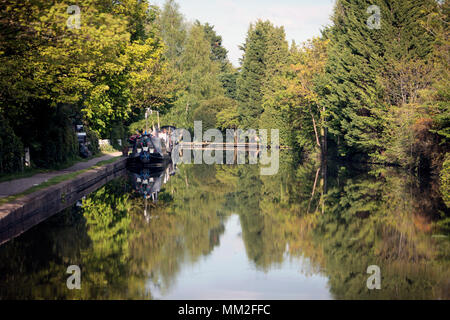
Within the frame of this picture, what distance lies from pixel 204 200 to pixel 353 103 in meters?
20.6

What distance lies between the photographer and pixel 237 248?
10.9 meters

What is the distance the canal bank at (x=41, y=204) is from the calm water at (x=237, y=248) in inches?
19.1

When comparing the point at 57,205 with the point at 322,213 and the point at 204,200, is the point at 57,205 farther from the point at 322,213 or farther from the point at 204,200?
the point at 322,213

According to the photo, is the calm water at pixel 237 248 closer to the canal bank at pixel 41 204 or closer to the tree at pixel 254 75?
the canal bank at pixel 41 204

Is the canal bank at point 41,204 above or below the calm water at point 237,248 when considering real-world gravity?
above

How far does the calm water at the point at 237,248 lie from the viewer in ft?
25.4

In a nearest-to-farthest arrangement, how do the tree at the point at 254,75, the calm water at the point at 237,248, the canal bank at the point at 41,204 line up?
the calm water at the point at 237,248, the canal bank at the point at 41,204, the tree at the point at 254,75

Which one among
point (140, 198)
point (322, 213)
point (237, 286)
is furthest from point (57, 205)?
point (237, 286)

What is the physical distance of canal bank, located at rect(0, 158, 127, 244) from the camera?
12.3 meters

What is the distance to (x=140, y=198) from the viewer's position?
1903 cm

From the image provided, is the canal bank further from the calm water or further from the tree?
the tree

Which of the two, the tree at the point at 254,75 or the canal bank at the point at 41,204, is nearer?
the canal bank at the point at 41,204

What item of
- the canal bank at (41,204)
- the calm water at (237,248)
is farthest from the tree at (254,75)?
the calm water at (237,248)

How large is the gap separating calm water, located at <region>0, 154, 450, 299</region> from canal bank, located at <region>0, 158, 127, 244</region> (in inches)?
19.1
